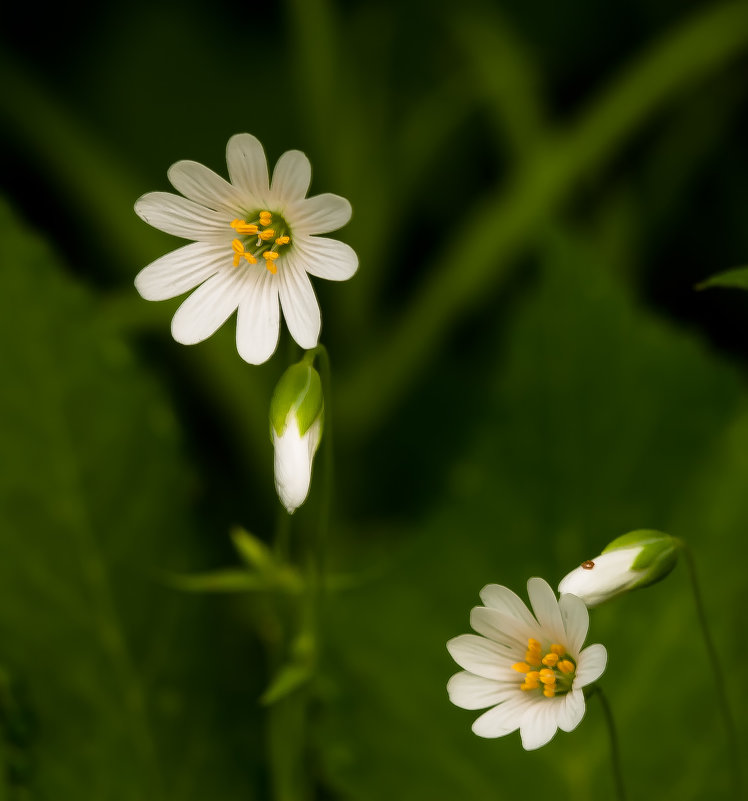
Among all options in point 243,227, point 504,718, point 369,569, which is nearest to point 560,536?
point 369,569

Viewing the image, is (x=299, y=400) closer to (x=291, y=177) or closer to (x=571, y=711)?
(x=291, y=177)

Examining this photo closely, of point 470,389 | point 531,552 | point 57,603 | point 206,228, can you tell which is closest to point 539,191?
point 470,389

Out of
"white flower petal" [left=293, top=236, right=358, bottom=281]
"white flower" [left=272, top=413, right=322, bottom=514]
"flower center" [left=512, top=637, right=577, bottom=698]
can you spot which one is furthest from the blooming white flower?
"white flower petal" [left=293, top=236, right=358, bottom=281]

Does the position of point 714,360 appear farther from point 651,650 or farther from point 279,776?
point 279,776

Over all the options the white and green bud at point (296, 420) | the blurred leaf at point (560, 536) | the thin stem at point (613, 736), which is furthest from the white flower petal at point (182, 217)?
the thin stem at point (613, 736)

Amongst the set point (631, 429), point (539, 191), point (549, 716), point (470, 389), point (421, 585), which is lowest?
point (549, 716)

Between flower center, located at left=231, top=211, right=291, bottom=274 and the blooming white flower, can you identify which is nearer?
the blooming white flower

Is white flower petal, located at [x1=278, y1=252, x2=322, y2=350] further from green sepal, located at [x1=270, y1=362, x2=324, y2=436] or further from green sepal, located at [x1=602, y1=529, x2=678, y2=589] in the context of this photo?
green sepal, located at [x1=602, y1=529, x2=678, y2=589]
